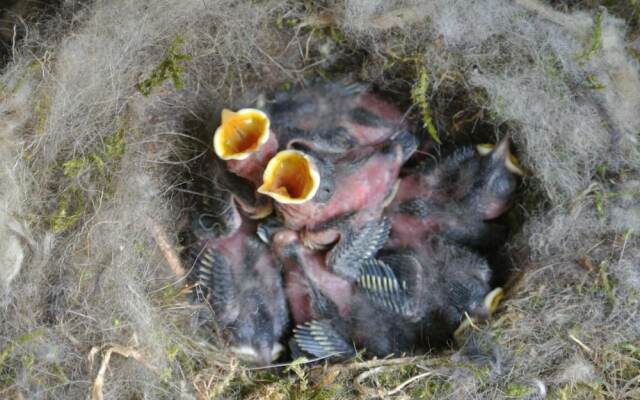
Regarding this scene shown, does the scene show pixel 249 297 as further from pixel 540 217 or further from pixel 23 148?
pixel 540 217

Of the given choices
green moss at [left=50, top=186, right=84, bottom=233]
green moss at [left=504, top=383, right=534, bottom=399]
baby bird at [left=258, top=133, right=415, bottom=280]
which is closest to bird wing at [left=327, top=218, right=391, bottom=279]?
baby bird at [left=258, top=133, right=415, bottom=280]

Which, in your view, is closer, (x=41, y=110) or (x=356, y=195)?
(x=41, y=110)

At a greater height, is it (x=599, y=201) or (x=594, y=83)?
(x=594, y=83)

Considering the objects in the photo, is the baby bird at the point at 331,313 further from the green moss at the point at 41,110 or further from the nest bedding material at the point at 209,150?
the green moss at the point at 41,110

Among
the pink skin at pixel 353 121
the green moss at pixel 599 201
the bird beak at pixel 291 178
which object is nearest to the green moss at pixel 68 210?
the bird beak at pixel 291 178

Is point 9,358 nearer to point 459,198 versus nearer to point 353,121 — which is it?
point 353,121

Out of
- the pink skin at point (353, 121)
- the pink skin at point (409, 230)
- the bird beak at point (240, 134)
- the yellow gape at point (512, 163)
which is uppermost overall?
the bird beak at point (240, 134)

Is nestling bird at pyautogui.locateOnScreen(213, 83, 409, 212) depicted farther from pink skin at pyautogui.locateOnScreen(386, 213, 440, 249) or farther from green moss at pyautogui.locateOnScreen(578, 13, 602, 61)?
green moss at pyautogui.locateOnScreen(578, 13, 602, 61)

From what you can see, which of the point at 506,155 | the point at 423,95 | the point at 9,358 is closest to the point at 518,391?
the point at 506,155
